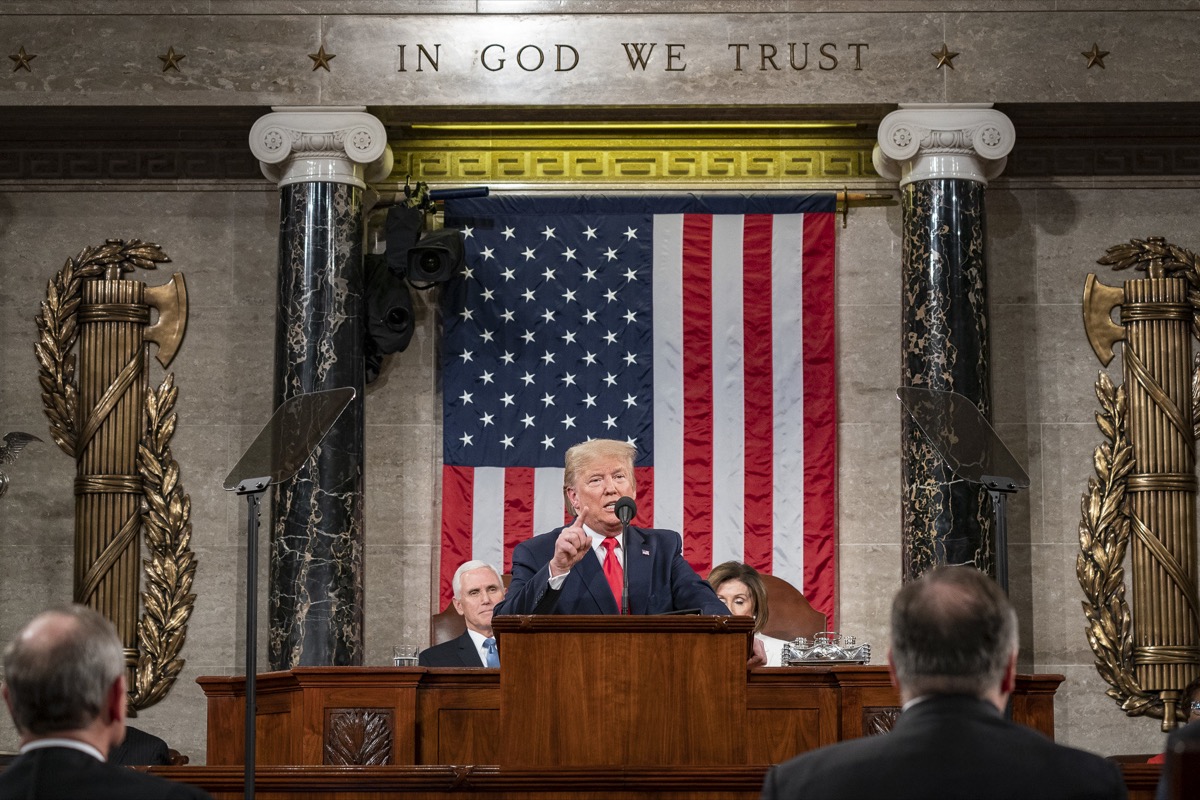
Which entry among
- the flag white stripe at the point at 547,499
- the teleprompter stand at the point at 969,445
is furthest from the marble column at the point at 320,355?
the teleprompter stand at the point at 969,445

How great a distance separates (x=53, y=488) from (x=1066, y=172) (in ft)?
23.9

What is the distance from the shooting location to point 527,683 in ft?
19.2

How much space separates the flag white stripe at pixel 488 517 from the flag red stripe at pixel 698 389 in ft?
4.04

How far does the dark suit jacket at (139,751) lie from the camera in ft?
27.0

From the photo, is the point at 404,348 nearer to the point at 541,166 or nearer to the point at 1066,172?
the point at 541,166

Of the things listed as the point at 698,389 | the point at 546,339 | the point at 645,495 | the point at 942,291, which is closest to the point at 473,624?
the point at 645,495

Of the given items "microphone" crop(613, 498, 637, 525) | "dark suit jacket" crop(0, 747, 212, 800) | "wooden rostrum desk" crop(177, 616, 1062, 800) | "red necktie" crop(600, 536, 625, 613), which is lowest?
"wooden rostrum desk" crop(177, 616, 1062, 800)

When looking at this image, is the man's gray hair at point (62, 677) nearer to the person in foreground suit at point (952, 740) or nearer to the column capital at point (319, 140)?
the person in foreground suit at point (952, 740)

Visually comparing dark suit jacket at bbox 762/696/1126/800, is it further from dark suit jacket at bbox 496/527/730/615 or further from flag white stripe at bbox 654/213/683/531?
flag white stripe at bbox 654/213/683/531

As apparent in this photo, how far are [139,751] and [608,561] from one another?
2.67 metres

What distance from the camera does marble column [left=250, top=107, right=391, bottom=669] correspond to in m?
10.2

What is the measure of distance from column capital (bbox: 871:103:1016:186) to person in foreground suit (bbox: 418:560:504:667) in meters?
3.71

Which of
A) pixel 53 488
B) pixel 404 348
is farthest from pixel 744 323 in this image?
pixel 53 488

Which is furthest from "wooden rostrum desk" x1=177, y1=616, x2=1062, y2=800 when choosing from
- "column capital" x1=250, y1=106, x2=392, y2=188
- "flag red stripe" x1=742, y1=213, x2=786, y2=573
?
"column capital" x1=250, y1=106, x2=392, y2=188
